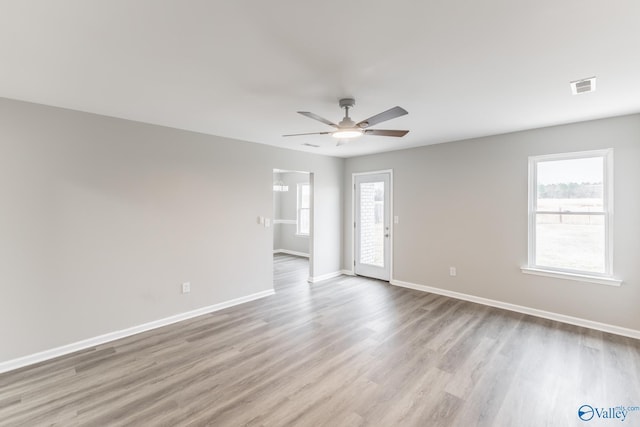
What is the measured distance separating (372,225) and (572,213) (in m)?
3.16

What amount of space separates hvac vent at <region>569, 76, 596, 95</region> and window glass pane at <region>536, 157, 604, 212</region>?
5.06 feet

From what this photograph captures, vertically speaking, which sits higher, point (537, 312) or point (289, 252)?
point (289, 252)

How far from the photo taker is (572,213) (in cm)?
383

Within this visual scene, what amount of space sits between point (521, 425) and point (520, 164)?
3394mm

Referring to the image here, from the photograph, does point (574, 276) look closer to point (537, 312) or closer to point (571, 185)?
point (537, 312)

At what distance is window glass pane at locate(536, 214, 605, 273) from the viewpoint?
368 cm

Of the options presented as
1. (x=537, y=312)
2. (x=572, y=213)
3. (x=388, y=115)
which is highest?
(x=388, y=115)

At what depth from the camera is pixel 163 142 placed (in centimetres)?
379

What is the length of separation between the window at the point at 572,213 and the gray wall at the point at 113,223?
415cm

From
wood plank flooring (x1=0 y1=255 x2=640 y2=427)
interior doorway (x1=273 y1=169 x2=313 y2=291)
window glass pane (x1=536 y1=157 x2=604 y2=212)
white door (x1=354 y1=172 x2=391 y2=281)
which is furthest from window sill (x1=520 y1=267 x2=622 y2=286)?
interior doorway (x1=273 y1=169 x2=313 y2=291)

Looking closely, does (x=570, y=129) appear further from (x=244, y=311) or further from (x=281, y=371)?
(x=244, y=311)

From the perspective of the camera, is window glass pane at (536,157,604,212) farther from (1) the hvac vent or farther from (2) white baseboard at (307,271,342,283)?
(2) white baseboard at (307,271,342,283)

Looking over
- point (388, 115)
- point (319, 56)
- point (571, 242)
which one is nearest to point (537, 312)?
point (571, 242)

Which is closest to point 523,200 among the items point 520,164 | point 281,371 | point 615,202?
point 520,164
